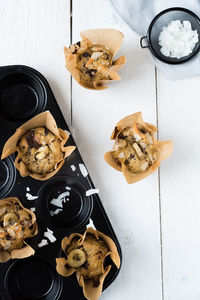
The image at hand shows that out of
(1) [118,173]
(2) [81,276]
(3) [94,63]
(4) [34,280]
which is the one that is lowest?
(4) [34,280]

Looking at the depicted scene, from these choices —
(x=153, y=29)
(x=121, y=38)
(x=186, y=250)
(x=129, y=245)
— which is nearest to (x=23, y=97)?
(x=121, y=38)

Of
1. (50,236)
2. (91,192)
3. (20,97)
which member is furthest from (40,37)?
(50,236)

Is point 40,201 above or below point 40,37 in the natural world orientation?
below

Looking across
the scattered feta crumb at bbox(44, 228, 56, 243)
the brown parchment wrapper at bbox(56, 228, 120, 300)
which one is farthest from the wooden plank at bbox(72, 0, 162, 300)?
the scattered feta crumb at bbox(44, 228, 56, 243)

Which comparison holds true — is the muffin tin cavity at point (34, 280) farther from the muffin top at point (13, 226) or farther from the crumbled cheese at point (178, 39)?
the crumbled cheese at point (178, 39)

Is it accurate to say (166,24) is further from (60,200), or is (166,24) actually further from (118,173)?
(60,200)

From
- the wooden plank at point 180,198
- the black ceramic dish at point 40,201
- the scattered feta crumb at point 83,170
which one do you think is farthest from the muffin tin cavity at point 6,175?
the wooden plank at point 180,198

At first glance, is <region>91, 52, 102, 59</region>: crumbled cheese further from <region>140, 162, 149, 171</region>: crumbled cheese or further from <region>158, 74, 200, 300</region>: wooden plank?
<region>140, 162, 149, 171</region>: crumbled cheese
